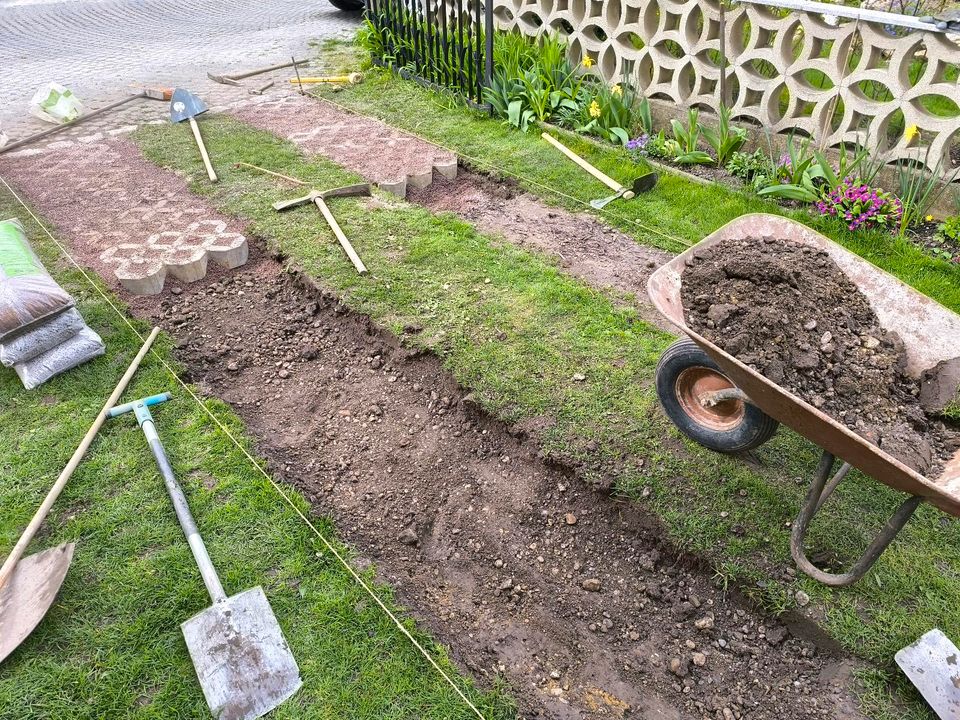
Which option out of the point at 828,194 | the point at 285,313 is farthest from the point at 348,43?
the point at 828,194

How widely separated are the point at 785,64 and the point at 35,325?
5.87 m

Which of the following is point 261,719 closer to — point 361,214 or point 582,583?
point 582,583


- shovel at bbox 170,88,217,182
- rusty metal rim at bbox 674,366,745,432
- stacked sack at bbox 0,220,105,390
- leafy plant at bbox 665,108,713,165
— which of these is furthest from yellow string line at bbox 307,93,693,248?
stacked sack at bbox 0,220,105,390

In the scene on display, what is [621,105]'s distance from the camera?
245 inches

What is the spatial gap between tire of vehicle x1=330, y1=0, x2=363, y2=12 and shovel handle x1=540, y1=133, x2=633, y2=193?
6699 mm

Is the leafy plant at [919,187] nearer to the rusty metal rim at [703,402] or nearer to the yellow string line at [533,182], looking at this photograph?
the yellow string line at [533,182]

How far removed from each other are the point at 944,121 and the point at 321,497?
5.06m

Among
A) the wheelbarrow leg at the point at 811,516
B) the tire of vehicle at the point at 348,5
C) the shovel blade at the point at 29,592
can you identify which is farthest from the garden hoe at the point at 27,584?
the tire of vehicle at the point at 348,5

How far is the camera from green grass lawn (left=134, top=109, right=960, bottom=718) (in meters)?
2.67

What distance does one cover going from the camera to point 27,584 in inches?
105

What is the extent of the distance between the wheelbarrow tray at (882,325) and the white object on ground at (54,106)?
7.39m

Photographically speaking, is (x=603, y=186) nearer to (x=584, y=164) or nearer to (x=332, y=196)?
(x=584, y=164)

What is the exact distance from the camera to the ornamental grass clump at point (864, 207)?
15.3 ft

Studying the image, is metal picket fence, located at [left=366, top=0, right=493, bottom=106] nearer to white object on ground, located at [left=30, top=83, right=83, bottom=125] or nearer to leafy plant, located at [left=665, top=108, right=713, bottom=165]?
leafy plant, located at [left=665, top=108, right=713, bottom=165]
